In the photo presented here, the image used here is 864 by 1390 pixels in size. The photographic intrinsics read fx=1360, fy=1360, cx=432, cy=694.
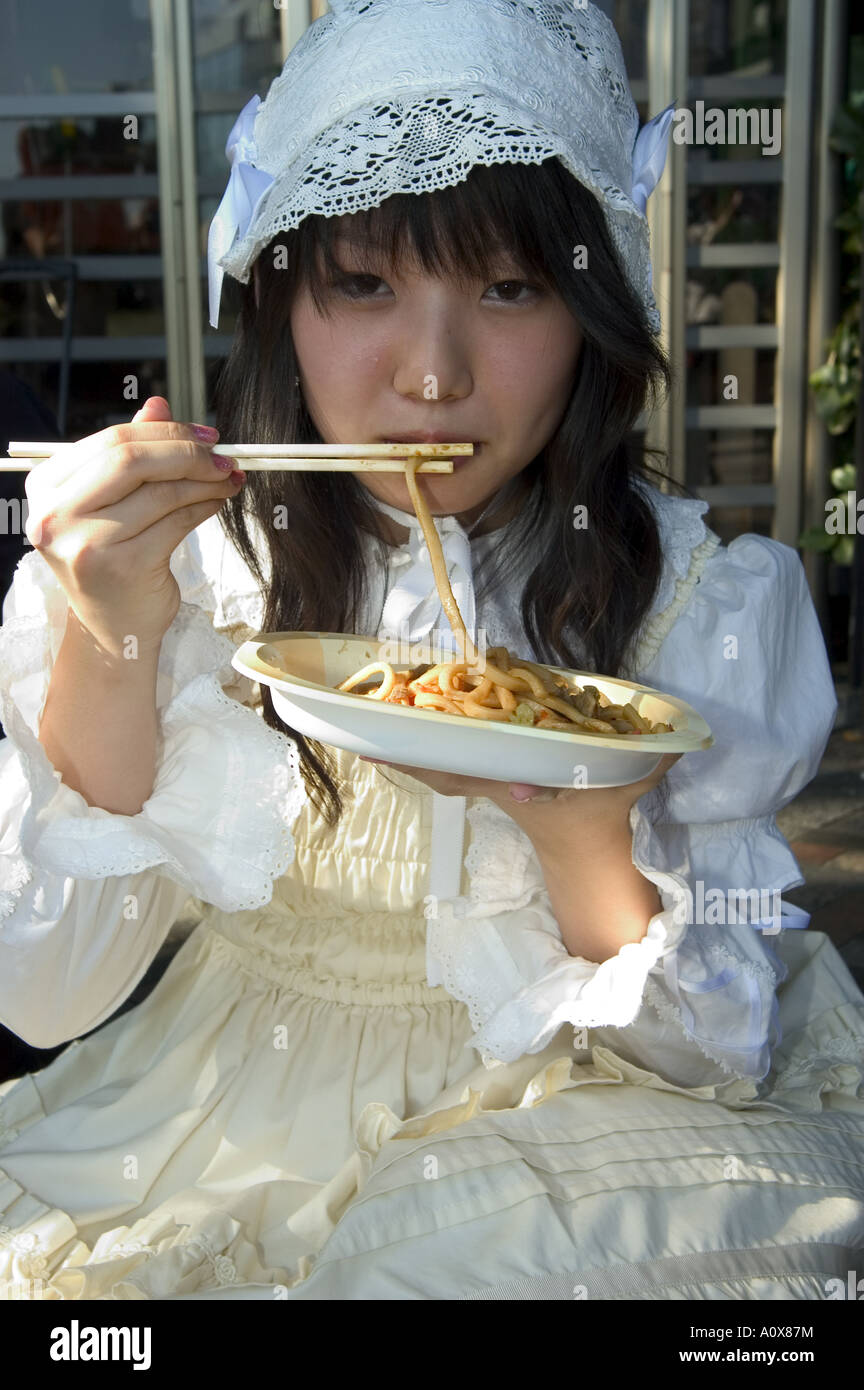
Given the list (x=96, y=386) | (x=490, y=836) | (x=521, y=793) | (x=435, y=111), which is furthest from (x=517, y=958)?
(x=96, y=386)

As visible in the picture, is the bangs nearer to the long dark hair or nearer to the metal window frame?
the long dark hair

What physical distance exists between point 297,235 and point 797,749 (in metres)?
0.91

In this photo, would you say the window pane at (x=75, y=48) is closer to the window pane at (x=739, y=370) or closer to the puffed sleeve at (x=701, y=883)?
the window pane at (x=739, y=370)

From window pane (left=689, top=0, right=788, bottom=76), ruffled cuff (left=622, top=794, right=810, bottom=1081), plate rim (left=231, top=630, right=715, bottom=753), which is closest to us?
plate rim (left=231, top=630, right=715, bottom=753)

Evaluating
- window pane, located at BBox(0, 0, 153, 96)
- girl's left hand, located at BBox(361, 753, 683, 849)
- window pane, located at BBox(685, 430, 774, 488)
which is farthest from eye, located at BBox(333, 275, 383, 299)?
window pane, located at BBox(685, 430, 774, 488)

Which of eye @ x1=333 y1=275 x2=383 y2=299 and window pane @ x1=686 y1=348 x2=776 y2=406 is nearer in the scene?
eye @ x1=333 y1=275 x2=383 y2=299

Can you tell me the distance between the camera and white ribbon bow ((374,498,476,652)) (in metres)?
1.74

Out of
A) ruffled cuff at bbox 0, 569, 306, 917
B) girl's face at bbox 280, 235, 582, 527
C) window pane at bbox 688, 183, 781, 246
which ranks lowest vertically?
ruffled cuff at bbox 0, 569, 306, 917

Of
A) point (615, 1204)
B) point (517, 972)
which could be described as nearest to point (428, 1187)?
point (615, 1204)

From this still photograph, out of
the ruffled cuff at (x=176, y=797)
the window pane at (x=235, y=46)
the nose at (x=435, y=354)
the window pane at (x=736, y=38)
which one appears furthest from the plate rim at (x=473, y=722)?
the window pane at (x=736, y=38)

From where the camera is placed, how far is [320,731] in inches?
51.1

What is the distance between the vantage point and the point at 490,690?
4.66 ft

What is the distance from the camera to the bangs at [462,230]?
1554 mm
